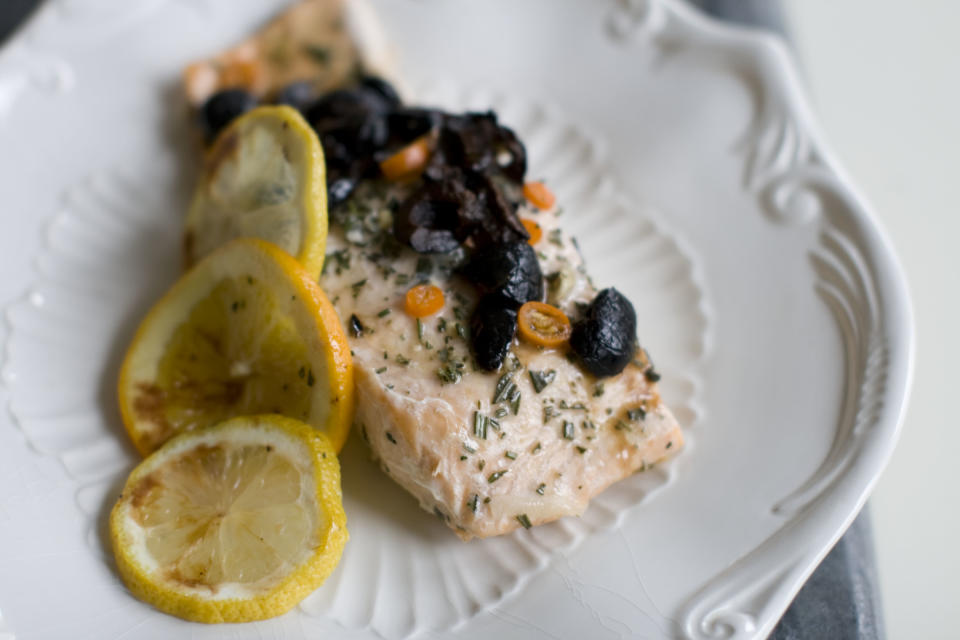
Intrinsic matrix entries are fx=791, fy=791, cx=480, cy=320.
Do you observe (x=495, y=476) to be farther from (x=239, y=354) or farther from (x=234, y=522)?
(x=239, y=354)

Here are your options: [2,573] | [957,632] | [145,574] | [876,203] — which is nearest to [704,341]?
[957,632]

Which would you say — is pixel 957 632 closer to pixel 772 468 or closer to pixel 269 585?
pixel 772 468

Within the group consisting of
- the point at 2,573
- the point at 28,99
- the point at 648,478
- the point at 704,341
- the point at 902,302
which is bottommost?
the point at 2,573

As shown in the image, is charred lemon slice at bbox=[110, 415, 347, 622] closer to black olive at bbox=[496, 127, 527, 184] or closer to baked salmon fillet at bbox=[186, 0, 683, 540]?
baked salmon fillet at bbox=[186, 0, 683, 540]

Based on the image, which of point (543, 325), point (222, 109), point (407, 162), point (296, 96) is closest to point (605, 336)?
point (543, 325)

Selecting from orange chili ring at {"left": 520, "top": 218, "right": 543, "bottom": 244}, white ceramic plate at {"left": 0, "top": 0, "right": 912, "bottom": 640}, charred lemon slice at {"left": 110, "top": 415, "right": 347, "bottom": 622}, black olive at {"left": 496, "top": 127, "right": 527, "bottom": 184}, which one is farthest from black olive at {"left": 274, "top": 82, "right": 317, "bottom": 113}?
charred lemon slice at {"left": 110, "top": 415, "right": 347, "bottom": 622}
